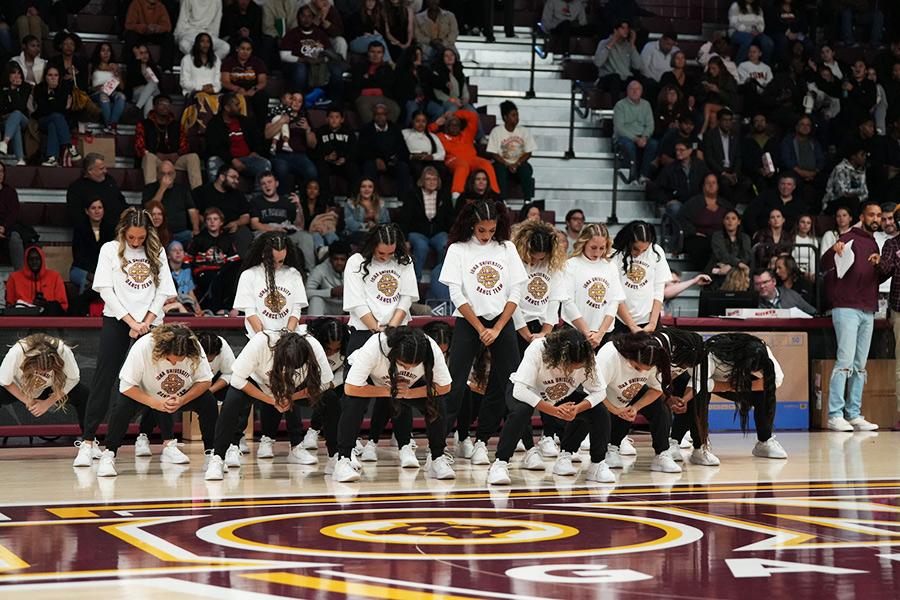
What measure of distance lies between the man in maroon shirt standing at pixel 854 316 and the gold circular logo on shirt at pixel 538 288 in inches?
149

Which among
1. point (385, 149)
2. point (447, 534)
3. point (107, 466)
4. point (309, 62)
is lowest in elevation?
point (447, 534)

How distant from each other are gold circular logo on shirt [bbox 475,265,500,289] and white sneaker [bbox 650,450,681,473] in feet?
5.15

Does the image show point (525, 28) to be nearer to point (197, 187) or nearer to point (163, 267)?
point (197, 187)

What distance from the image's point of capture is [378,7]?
16.5 meters

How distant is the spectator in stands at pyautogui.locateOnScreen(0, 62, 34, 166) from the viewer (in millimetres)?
13828

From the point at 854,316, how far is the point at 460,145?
15.7 feet

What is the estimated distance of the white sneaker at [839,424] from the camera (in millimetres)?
12156

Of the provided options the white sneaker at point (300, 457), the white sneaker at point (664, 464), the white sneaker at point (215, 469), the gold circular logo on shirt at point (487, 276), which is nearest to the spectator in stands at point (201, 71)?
the white sneaker at point (300, 457)

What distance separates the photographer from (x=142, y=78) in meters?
15.0

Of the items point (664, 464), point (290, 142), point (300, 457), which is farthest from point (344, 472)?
point (290, 142)

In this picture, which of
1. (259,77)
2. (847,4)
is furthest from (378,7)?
(847,4)

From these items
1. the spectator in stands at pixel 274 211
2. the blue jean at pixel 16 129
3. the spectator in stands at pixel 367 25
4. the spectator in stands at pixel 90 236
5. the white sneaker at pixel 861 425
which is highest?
the spectator in stands at pixel 367 25

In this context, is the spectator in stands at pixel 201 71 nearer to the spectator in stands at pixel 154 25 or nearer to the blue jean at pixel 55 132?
the spectator in stands at pixel 154 25

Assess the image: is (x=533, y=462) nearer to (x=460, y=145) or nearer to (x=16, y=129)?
(x=460, y=145)
